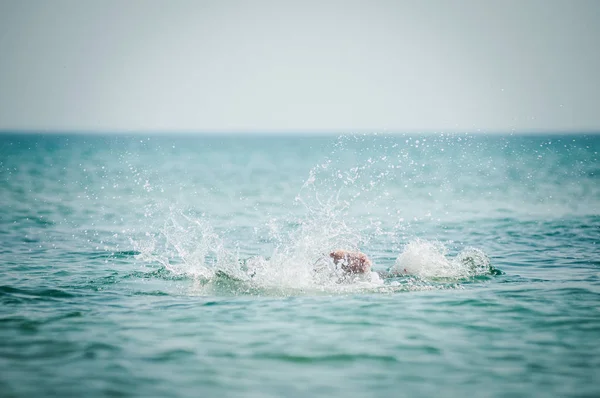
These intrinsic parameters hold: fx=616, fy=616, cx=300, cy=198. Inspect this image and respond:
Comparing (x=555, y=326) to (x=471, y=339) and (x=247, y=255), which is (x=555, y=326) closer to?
(x=471, y=339)

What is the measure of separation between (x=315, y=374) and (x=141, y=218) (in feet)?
56.8

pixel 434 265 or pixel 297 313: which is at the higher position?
pixel 434 265

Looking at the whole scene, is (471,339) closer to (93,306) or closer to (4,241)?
(93,306)

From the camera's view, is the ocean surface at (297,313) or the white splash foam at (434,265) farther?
the white splash foam at (434,265)

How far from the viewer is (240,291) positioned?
11.8 metres

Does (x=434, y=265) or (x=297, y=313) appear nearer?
(x=297, y=313)

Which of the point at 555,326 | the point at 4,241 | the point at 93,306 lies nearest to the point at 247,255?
the point at 93,306

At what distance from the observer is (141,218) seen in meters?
23.7

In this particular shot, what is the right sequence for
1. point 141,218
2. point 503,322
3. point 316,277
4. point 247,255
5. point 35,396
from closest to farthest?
1. point 35,396
2. point 503,322
3. point 316,277
4. point 247,255
5. point 141,218

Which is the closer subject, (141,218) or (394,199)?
(141,218)

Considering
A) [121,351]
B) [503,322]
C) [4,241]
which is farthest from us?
A: [4,241]

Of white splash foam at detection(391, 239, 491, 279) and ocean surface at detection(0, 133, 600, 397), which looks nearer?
ocean surface at detection(0, 133, 600, 397)

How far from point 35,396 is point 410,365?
4509 mm

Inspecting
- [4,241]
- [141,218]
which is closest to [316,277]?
[4,241]
